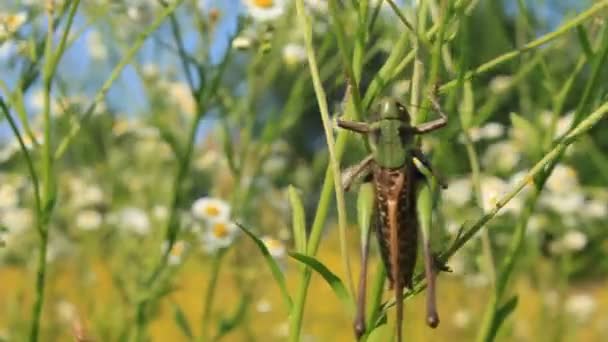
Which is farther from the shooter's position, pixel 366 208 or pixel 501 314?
pixel 501 314

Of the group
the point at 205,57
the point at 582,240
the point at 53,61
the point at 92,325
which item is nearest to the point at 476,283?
the point at 582,240

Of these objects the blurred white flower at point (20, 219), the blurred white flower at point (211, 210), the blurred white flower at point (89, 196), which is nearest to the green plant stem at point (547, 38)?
the blurred white flower at point (211, 210)

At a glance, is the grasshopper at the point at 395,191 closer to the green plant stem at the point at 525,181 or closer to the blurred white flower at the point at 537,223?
the green plant stem at the point at 525,181

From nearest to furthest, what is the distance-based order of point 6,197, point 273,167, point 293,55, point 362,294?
point 362,294, point 6,197, point 293,55, point 273,167

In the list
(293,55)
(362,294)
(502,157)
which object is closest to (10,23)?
(293,55)

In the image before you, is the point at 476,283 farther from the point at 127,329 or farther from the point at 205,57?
the point at 205,57

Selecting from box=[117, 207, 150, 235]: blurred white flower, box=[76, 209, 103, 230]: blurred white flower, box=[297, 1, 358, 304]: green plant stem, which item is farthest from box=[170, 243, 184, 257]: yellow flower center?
box=[297, 1, 358, 304]: green plant stem

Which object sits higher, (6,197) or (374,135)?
(6,197)

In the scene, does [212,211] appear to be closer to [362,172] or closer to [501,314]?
[501,314]
